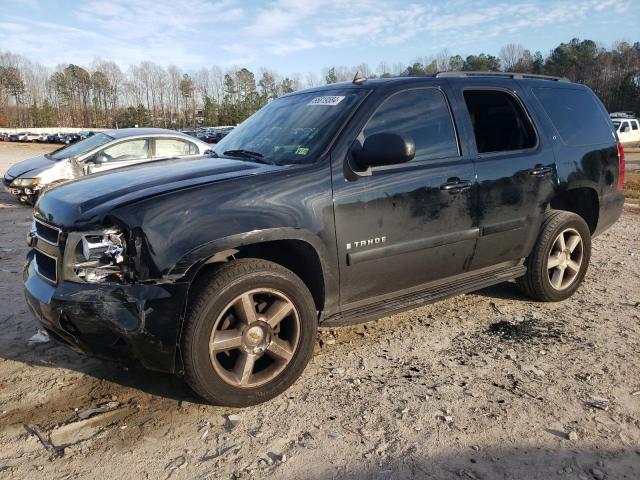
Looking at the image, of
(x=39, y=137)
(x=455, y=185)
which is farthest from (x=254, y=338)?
(x=39, y=137)

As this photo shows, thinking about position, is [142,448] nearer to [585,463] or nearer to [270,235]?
[270,235]

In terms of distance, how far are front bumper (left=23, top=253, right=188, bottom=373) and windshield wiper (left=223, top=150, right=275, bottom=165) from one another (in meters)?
1.12

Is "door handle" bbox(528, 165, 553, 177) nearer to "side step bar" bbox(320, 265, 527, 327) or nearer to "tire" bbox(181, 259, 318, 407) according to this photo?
"side step bar" bbox(320, 265, 527, 327)

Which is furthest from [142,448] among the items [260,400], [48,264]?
[48,264]

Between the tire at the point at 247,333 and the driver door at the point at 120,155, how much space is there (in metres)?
7.32

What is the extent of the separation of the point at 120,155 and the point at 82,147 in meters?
1.24

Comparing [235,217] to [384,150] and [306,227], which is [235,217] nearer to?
[306,227]

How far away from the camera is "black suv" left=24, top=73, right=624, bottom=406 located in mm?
2709

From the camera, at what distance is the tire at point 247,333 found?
277cm

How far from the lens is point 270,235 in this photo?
2.93 meters

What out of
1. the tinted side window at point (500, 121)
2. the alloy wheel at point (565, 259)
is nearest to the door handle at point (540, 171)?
the tinted side window at point (500, 121)

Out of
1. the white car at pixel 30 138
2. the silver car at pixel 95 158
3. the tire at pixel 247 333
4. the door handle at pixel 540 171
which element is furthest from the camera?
the white car at pixel 30 138

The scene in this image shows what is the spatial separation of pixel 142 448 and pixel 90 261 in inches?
40.1

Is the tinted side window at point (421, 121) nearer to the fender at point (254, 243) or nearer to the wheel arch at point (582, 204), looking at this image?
the fender at point (254, 243)
